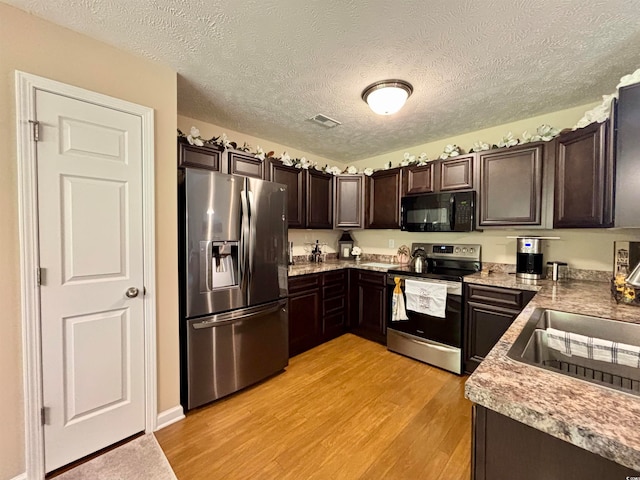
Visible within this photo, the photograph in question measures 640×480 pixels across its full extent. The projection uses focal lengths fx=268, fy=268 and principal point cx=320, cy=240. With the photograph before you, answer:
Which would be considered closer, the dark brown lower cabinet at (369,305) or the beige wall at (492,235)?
the beige wall at (492,235)

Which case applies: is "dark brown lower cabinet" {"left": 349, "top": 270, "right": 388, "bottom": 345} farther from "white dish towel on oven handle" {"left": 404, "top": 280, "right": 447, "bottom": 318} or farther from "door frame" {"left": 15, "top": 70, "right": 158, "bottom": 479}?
"door frame" {"left": 15, "top": 70, "right": 158, "bottom": 479}

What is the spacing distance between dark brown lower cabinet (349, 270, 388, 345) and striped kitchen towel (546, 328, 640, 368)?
197cm

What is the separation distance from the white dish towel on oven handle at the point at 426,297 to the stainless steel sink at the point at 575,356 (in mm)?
A: 1155

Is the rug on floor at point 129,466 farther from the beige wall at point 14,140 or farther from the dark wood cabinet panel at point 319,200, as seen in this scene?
the dark wood cabinet panel at point 319,200

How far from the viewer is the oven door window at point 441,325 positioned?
8.38ft

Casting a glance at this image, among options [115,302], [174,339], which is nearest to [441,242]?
[174,339]

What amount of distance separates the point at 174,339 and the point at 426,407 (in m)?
1.97

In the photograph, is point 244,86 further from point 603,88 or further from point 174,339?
point 603,88

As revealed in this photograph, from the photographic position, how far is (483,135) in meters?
2.97

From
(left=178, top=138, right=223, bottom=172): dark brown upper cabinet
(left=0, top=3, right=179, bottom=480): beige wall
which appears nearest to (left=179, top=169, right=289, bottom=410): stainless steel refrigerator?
(left=0, top=3, right=179, bottom=480): beige wall

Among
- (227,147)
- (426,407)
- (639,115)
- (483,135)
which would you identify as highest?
(483,135)

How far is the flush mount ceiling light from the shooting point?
2002 mm

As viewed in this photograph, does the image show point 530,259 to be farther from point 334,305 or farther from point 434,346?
point 334,305

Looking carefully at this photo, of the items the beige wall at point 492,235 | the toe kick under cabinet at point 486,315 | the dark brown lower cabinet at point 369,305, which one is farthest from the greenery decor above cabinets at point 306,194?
the toe kick under cabinet at point 486,315
